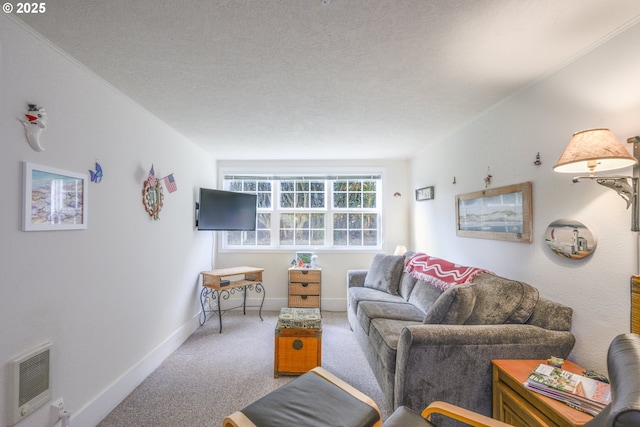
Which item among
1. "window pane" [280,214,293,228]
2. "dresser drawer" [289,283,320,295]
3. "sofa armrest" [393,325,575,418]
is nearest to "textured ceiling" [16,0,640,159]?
"sofa armrest" [393,325,575,418]

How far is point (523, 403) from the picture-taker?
1.37m

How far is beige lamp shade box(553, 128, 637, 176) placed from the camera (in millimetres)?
1273

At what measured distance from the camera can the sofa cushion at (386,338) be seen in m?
1.91

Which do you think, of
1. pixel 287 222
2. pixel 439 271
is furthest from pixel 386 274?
pixel 287 222

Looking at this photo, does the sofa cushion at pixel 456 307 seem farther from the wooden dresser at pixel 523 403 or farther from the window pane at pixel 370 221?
the window pane at pixel 370 221

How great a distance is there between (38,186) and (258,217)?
3081 millimetres

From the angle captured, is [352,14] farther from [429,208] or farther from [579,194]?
[429,208]

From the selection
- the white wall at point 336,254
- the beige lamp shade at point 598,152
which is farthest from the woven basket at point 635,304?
the white wall at point 336,254

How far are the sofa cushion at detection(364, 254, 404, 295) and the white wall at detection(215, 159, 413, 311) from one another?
0.73m

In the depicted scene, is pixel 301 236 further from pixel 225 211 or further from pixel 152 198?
pixel 152 198

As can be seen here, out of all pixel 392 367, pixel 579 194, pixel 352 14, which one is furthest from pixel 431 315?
pixel 352 14

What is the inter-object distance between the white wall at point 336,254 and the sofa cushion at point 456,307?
255 cm

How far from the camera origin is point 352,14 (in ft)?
4.34

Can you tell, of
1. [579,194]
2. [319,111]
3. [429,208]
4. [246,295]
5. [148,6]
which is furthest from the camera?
[246,295]
